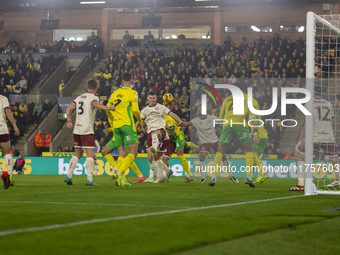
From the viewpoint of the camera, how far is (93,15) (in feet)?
131

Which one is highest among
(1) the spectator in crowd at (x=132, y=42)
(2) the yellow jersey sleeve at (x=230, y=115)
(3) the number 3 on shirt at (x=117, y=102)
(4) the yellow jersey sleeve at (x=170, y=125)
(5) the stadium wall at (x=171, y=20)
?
(5) the stadium wall at (x=171, y=20)

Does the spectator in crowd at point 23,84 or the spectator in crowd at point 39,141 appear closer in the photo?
the spectator in crowd at point 39,141

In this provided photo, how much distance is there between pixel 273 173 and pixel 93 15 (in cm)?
2341

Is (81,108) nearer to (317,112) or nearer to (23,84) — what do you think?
(317,112)

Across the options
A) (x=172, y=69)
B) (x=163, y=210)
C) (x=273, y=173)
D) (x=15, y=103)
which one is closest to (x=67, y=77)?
(x=15, y=103)

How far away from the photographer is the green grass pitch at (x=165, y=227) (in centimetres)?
416

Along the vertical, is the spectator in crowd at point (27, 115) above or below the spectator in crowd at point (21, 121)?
above

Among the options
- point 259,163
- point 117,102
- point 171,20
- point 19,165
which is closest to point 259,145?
point 259,163

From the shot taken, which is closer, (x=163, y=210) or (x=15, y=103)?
(x=163, y=210)

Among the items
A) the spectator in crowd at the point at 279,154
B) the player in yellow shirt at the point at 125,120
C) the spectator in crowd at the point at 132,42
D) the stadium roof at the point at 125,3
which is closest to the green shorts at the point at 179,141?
the player in yellow shirt at the point at 125,120

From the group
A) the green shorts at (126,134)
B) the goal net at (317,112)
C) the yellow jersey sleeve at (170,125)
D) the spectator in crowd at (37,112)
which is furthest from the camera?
the spectator in crowd at (37,112)

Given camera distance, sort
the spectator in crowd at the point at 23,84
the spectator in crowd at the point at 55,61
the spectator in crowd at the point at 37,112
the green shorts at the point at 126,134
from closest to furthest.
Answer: the green shorts at the point at 126,134
the spectator in crowd at the point at 37,112
the spectator in crowd at the point at 23,84
the spectator in crowd at the point at 55,61

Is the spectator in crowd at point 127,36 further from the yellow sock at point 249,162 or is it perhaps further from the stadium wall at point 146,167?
the yellow sock at point 249,162

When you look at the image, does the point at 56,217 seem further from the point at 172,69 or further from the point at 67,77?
the point at 67,77
